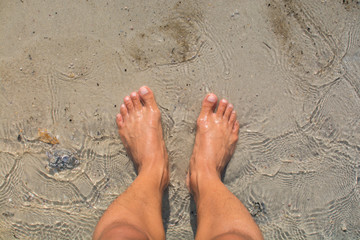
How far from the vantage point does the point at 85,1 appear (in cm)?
212

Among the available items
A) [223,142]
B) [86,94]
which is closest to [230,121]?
[223,142]

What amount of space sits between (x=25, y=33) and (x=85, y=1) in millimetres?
538

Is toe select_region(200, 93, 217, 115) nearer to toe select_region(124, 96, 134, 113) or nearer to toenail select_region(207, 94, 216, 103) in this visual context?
toenail select_region(207, 94, 216, 103)

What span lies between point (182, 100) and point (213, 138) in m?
0.42

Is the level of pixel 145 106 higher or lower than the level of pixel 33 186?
higher

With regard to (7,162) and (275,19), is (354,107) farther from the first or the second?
(7,162)

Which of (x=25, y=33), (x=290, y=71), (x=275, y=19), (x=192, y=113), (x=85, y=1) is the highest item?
(x=85, y=1)

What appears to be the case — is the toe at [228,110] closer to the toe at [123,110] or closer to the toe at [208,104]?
the toe at [208,104]

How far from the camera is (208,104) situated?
2199 millimetres

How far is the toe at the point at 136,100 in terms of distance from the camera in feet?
7.25

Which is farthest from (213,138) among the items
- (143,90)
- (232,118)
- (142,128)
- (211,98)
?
(143,90)

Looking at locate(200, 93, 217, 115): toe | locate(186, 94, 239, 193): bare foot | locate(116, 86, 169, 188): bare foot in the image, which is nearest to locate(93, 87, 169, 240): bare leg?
locate(116, 86, 169, 188): bare foot

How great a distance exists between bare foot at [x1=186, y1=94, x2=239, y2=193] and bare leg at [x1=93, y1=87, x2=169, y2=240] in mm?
272

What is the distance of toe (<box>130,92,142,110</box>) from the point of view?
7.25 feet
